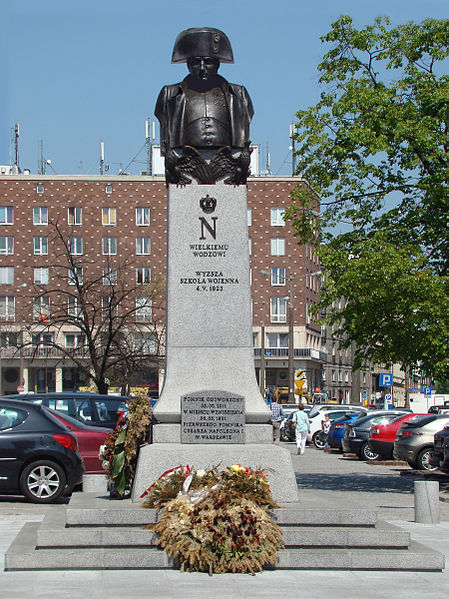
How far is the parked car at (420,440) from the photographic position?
2544cm

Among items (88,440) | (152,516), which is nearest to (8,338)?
(88,440)

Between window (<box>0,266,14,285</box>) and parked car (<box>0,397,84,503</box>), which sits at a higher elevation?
window (<box>0,266,14,285</box>)

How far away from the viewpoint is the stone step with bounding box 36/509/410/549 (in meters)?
9.56

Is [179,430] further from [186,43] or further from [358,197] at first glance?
[358,197]

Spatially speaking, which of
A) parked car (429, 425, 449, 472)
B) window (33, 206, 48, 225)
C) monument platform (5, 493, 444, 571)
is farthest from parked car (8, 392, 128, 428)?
window (33, 206, 48, 225)

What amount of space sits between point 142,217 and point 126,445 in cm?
7030

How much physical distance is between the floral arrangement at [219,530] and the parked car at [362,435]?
71.7 feet

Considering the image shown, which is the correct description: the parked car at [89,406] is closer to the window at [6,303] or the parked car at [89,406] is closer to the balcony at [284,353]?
the window at [6,303]

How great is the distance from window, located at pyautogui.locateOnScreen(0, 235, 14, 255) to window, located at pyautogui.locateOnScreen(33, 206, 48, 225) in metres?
2.45

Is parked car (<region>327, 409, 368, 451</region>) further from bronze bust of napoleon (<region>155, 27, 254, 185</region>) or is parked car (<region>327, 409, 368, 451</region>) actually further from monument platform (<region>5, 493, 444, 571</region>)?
monument platform (<region>5, 493, 444, 571</region>)

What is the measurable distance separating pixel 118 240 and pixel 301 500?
70218mm

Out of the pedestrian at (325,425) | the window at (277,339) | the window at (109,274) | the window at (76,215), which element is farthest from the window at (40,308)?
the window at (277,339)

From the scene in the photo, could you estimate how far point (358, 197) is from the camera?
21641 mm

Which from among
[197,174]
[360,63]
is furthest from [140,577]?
[360,63]
